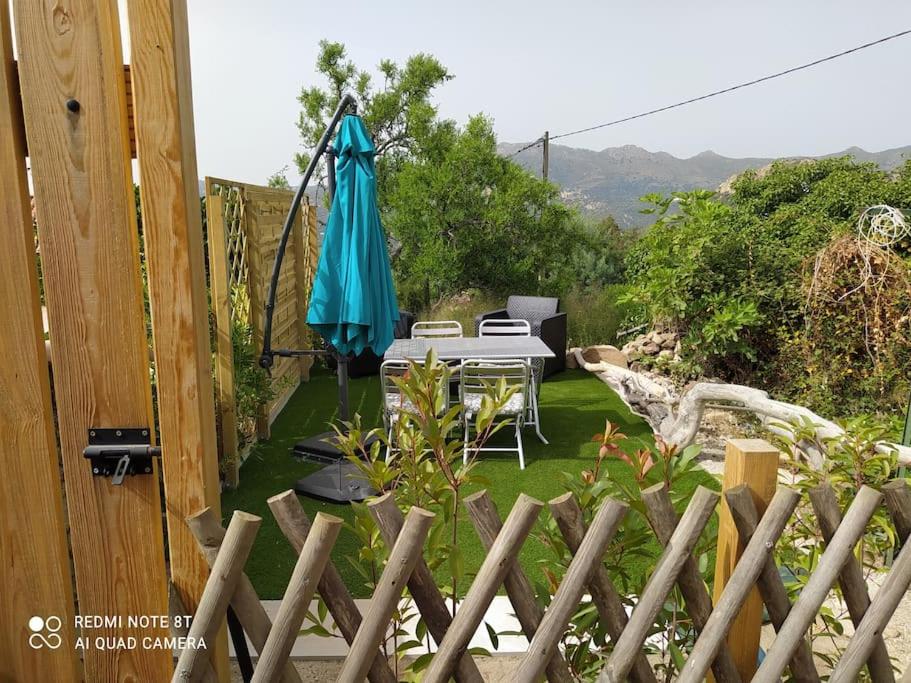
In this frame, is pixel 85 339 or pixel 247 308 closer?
pixel 85 339

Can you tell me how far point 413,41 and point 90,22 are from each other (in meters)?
13.0

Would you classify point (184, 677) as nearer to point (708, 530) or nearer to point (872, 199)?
point (708, 530)

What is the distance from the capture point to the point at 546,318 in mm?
7387

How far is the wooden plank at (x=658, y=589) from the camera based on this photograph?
1.27 meters

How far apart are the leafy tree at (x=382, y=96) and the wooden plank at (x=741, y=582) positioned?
12538 millimetres

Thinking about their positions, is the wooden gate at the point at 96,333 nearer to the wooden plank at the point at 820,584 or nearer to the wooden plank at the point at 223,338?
the wooden plank at the point at 820,584

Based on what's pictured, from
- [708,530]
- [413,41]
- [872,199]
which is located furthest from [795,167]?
[708,530]

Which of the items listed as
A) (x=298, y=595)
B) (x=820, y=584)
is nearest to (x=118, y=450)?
(x=298, y=595)

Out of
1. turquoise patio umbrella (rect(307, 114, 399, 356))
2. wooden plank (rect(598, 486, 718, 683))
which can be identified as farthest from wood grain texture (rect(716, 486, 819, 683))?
turquoise patio umbrella (rect(307, 114, 399, 356))

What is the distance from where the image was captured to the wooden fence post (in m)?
1.40

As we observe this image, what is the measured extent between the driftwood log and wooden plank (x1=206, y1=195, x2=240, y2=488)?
3.30 metres

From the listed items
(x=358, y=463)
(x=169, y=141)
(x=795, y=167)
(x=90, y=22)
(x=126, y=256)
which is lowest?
(x=358, y=463)

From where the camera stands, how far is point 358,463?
168cm

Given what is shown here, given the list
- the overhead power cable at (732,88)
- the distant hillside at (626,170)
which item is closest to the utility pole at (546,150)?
the overhead power cable at (732,88)
